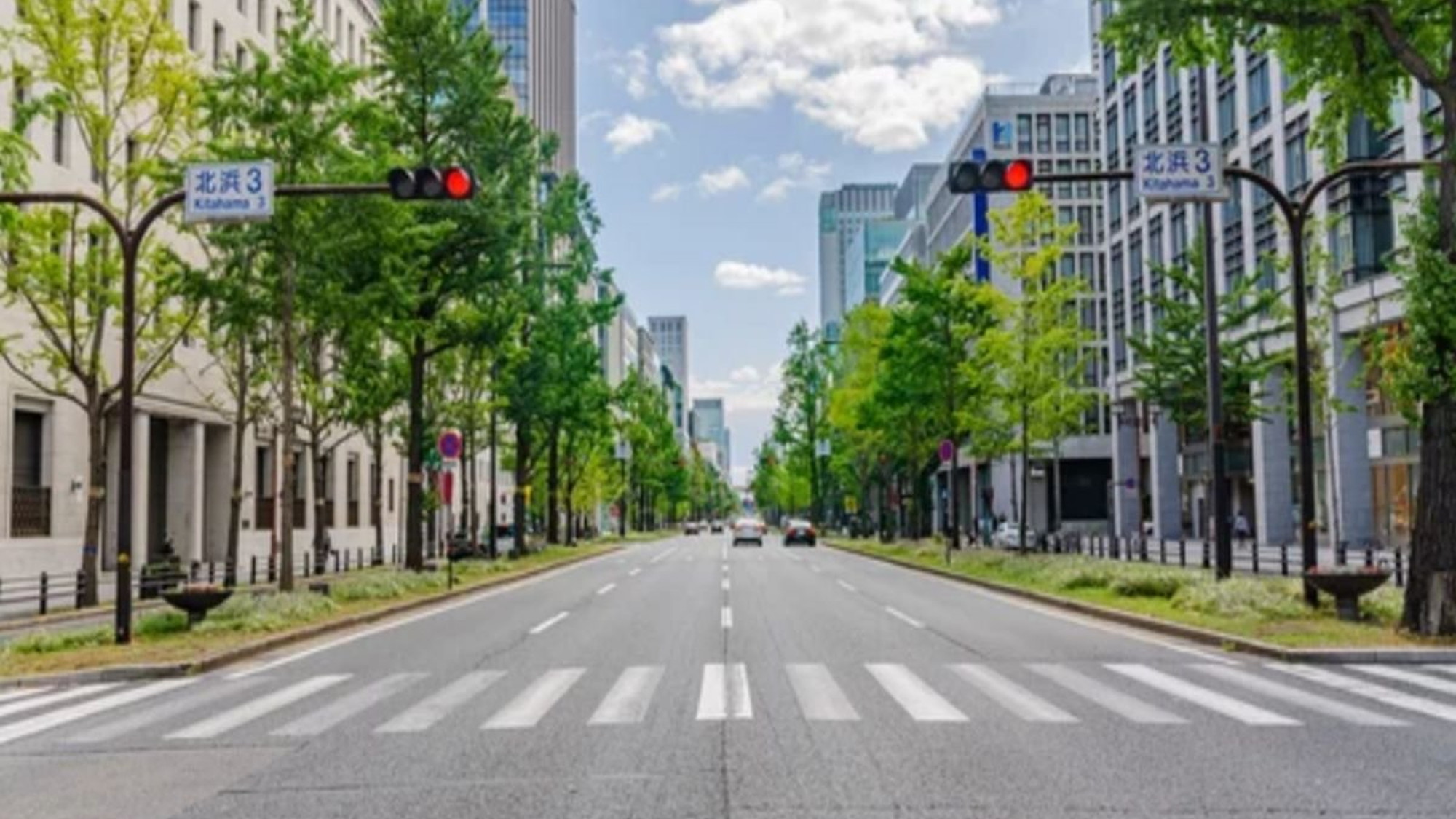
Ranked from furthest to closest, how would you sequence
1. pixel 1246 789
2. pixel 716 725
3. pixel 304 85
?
pixel 304 85
pixel 716 725
pixel 1246 789

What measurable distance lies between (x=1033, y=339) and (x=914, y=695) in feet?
74.1

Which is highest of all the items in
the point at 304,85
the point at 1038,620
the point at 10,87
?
the point at 10,87

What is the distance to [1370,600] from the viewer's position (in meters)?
16.9

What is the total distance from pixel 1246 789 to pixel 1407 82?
14.0 m

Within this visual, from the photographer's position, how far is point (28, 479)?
30.7 m

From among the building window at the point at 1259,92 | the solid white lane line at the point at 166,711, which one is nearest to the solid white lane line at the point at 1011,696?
the solid white lane line at the point at 166,711

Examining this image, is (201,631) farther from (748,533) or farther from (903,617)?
(748,533)

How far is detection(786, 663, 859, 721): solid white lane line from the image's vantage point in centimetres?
975

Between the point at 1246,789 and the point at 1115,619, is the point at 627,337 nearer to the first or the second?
the point at 1115,619

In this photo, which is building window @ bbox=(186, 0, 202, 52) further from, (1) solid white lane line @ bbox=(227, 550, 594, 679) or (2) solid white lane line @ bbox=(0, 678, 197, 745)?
(2) solid white lane line @ bbox=(0, 678, 197, 745)

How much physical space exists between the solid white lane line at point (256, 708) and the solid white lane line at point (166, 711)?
0.45m

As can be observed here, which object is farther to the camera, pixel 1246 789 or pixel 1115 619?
pixel 1115 619

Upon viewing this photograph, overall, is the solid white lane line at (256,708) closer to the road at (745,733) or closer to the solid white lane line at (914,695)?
the road at (745,733)

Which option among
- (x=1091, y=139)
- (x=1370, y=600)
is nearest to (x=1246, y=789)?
(x=1370, y=600)
